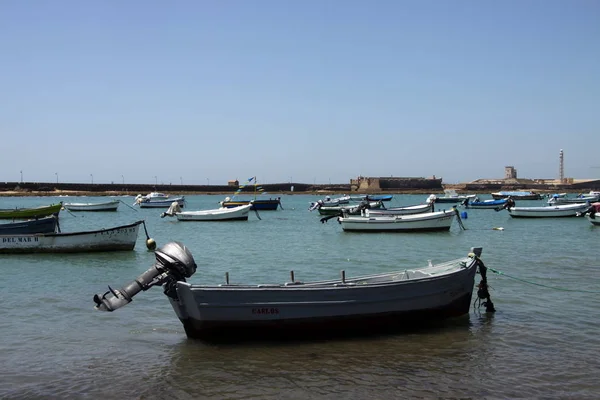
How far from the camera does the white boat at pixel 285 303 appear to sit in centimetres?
1025

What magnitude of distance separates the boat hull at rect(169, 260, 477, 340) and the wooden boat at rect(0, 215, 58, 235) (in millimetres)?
19039

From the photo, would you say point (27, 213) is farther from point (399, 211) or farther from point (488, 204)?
point (488, 204)

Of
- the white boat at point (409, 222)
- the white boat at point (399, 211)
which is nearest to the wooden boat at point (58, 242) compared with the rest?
the white boat at point (409, 222)

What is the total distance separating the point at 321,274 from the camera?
64.1 ft

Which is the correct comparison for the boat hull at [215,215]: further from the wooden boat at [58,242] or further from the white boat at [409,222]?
the wooden boat at [58,242]

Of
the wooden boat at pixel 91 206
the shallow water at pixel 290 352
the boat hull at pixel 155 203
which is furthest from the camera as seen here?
the boat hull at pixel 155 203

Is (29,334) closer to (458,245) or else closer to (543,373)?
(543,373)

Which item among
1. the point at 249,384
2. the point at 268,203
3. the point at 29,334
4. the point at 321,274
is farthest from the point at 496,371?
the point at 268,203

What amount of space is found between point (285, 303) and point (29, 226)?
68.3 feet

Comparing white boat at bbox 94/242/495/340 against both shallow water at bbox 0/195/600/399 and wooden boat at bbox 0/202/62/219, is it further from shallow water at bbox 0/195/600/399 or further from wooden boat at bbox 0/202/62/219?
wooden boat at bbox 0/202/62/219

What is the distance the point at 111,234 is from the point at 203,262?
4310 millimetres

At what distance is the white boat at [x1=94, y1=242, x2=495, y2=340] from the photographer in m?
10.2

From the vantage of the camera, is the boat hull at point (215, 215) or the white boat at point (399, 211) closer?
the white boat at point (399, 211)

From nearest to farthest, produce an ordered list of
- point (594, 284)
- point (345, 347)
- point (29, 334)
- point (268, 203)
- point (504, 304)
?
point (345, 347) → point (29, 334) → point (504, 304) → point (594, 284) → point (268, 203)
